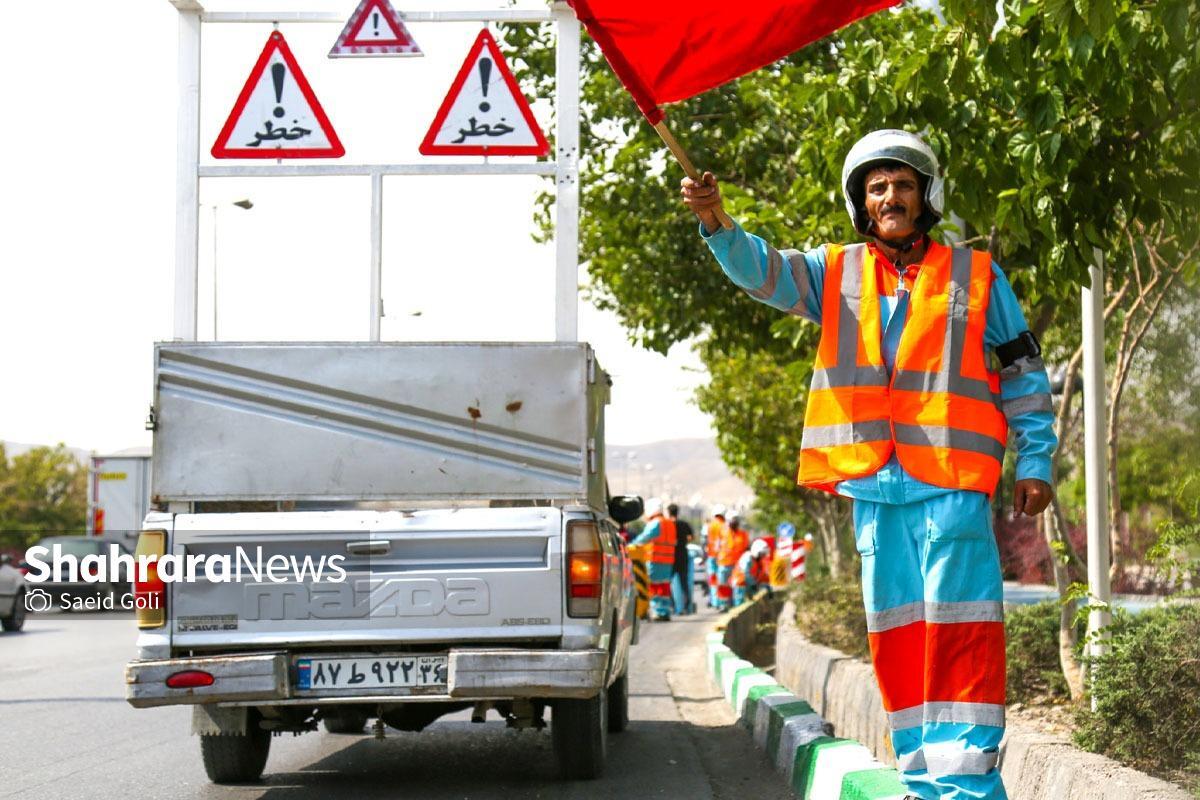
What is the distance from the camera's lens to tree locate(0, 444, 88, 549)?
7681cm

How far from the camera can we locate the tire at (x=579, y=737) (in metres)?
7.89

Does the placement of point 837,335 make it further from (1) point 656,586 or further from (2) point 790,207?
(1) point 656,586

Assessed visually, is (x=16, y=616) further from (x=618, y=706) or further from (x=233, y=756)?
(x=233, y=756)

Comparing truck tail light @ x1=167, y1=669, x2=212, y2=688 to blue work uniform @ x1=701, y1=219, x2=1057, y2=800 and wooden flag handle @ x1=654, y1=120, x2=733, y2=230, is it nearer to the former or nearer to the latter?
blue work uniform @ x1=701, y1=219, x2=1057, y2=800

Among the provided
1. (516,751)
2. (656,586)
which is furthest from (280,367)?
(656,586)

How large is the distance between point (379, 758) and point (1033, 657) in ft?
12.3

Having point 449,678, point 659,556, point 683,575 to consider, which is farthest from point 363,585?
point 683,575

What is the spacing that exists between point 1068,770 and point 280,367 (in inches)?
160

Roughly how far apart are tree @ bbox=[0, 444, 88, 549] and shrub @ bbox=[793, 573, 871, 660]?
6162 cm

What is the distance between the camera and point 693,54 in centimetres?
504

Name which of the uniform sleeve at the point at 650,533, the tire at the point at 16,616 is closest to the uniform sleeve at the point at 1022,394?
the uniform sleeve at the point at 650,533

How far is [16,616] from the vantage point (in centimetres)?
2498

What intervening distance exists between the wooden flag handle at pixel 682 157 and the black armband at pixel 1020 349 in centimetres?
85

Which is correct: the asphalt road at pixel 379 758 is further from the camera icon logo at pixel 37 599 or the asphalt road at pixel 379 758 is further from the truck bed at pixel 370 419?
the camera icon logo at pixel 37 599
